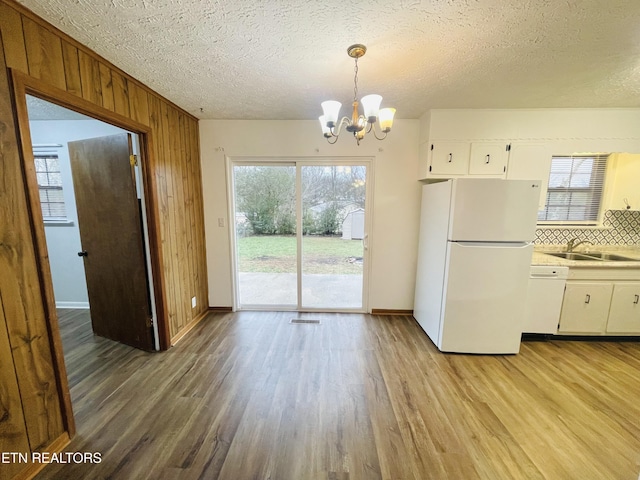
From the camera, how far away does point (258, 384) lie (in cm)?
202

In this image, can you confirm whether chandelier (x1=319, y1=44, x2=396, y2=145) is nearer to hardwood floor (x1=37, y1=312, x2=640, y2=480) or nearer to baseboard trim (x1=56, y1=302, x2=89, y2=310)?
hardwood floor (x1=37, y1=312, x2=640, y2=480)

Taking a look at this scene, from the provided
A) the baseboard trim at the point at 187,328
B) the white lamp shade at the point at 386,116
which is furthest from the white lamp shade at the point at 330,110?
the baseboard trim at the point at 187,328

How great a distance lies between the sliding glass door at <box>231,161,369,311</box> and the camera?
314 centimetres

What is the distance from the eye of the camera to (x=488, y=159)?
2658 mm

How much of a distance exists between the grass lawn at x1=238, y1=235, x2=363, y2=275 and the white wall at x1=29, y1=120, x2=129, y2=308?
6.99 feet

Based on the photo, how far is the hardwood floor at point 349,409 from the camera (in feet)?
4.58

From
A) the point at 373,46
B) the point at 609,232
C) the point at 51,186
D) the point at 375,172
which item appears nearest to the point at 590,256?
the point at 609,232

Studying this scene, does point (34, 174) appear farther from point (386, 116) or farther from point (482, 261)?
point (482, 261)

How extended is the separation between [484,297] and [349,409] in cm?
160

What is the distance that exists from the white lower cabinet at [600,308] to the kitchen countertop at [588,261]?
0.19 meters

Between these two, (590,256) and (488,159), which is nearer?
(488,159)

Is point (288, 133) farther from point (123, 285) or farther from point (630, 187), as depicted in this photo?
point (630, 187)

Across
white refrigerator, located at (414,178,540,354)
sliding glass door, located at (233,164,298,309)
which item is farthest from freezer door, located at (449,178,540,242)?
sliding glass door, located at (233,164,298,309)

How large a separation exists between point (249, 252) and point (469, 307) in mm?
2650
